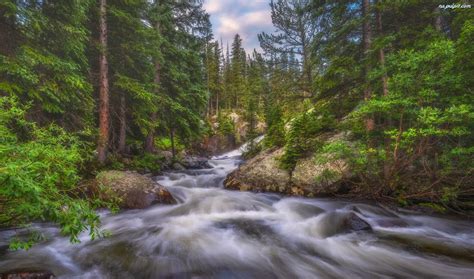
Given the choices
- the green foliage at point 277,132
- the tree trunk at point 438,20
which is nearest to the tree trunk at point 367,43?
the tree trunk at point 438,20

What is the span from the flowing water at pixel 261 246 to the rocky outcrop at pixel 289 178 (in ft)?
3.81

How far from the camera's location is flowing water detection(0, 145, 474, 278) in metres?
5.14

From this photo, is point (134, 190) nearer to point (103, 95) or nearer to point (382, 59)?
point (103, 95)

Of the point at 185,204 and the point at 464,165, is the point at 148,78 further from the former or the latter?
the point at 464,165

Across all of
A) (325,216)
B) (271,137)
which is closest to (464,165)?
→ (325,216)

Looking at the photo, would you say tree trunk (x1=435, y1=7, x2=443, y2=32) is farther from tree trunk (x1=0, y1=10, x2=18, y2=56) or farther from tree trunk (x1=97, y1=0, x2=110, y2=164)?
tree trunk (x1=0, y1=10, x2=18, y2=56)

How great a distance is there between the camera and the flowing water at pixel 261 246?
5137mm

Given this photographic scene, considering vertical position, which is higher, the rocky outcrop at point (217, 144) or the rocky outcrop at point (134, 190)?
the rocky outcrop at point (217, 144)

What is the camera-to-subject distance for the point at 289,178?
11.4 m

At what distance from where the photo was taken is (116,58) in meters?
13.2

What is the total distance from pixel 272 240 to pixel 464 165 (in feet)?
20.5

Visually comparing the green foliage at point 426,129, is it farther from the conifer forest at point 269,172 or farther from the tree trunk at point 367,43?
the tree trunk at point 367,43

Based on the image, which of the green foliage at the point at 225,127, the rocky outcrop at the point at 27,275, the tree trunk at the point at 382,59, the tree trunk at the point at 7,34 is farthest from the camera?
the green foliage at the point at 225,127

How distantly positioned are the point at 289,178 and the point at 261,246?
17.3ft
